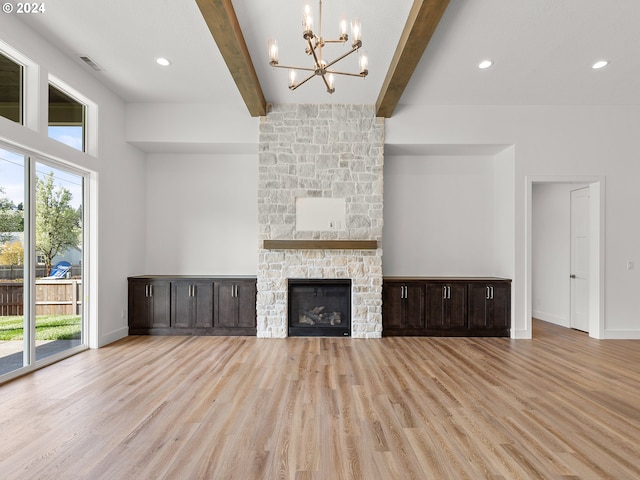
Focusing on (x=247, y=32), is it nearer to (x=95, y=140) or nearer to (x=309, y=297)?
(x=95, y=140)

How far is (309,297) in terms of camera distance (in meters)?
5.24

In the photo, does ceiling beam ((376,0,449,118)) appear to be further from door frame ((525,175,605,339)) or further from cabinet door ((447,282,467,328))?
cabinet door ((447,282,467,328))

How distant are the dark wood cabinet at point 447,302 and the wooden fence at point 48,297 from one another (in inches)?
190

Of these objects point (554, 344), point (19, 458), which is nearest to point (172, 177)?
point (19, 458)

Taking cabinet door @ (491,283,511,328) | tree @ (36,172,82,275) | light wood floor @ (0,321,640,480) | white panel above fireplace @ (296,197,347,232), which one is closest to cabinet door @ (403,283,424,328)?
light wood floor @ (0,321,640,480)

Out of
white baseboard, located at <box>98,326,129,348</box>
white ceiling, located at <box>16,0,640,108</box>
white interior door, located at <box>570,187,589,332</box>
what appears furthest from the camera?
white interior door, located at <box>570,187,589,332</box>

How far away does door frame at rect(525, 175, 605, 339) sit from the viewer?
16.8 ft

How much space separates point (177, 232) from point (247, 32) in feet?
11.5

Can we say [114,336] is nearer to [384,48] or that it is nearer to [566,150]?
[384,48]

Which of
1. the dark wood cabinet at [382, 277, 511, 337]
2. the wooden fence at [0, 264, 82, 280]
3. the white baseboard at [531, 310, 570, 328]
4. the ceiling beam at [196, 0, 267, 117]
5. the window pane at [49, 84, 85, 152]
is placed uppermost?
the ceiling beam at [196, 0, 267, 117]

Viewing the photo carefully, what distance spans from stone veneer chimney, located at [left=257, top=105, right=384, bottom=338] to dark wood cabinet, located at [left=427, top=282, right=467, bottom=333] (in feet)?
2.74

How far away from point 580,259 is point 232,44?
6094 mm

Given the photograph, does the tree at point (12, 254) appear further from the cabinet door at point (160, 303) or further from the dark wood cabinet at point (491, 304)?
the dark wood cabinet at point (491, 304)

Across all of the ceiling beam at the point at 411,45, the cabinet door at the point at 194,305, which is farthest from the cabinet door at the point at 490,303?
the cabinet door at the point at 194,305
